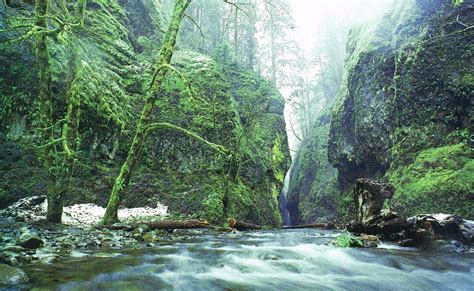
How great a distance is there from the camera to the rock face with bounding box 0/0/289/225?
8.70 m

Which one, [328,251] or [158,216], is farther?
[158,216]

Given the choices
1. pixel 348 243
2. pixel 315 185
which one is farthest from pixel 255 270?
pixel 315 185

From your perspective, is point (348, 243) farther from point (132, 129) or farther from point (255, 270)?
point (132, 129)

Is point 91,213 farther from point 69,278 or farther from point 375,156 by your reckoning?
point 375,156

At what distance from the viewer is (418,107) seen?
13008 millimetres

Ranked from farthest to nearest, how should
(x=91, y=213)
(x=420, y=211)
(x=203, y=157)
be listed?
(x=203, y=157) → (x=420, y=211) → (x=91, y=213)

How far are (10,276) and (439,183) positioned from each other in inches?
448

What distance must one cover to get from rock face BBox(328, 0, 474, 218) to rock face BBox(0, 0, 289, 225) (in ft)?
20.2

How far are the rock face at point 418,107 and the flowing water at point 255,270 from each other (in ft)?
18.8

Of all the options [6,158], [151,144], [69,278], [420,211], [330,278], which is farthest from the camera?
[151,144]

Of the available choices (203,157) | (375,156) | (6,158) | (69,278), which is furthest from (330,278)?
(375,156)

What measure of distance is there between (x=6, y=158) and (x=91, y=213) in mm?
2690

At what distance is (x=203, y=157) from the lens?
13406 millimetres

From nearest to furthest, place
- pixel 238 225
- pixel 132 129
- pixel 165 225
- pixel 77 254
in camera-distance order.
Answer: pixel 77 254 → pixel 165 225 → pixel 238 225 → pixel 132 129
